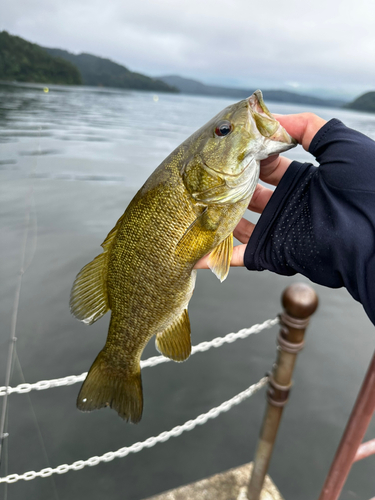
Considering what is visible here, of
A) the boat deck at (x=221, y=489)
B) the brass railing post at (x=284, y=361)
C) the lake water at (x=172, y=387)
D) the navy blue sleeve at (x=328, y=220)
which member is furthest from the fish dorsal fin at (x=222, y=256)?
the lake water at (x=172, y=387)

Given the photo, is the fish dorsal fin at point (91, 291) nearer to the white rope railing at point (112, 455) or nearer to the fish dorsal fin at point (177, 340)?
the fish dorsal fin at point (177, 340)

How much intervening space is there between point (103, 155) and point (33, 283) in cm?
1028

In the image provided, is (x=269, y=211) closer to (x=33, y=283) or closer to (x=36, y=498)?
(x=36, y=498)

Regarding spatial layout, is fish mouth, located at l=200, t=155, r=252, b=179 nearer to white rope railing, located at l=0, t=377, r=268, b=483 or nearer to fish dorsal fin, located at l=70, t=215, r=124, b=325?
fish dorsal fin, located at l=70, t=215, r=124, b=325

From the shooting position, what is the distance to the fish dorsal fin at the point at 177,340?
183 cm

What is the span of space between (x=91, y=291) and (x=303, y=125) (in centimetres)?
145

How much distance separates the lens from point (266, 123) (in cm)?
150

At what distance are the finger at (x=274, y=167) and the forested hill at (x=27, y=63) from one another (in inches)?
2981

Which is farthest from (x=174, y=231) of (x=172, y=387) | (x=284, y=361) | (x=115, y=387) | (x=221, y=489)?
(x=172, y=387)

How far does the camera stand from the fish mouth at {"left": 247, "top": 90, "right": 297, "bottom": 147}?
4.86 feet

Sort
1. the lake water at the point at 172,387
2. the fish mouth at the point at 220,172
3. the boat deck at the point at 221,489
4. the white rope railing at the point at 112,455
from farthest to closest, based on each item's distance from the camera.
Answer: the lake water at the point at 172,387 → the boat deck at the point at 221,489 → the white rope railing at the point at 112,455 → the fish mouth at the point at 220,172

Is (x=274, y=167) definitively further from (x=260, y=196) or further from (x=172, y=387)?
(x=172, y=387)

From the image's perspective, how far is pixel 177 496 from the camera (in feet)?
9.23

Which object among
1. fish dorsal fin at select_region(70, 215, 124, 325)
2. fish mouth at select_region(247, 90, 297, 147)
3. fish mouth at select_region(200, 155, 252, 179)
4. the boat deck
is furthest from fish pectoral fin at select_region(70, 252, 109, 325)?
the boat deck
